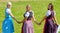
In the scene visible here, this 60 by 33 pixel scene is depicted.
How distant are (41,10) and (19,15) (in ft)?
8.96

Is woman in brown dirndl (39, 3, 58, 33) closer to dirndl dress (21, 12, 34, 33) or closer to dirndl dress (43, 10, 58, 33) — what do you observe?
dirndl dress (43, 10, 58, 33)

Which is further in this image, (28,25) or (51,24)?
(51,24)

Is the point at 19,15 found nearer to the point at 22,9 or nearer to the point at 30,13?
the point at 22,9

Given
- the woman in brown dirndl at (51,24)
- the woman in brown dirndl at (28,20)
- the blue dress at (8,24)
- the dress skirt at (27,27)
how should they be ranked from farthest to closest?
the blue dress at (8,24)
the woman in brown dirndl at (51,24)
the dress skirt at (27,27)
the woman in brown dirndl at (28,20)

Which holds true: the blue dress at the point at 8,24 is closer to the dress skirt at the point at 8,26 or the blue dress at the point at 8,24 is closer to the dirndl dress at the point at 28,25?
the dress skirt at the point at 8,26

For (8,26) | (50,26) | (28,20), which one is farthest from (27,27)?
(50,26)

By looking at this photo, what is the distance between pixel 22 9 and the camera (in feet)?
75.4

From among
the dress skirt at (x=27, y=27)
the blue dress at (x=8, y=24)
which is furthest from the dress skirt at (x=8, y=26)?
the dress skirt at (x=27, y=27)

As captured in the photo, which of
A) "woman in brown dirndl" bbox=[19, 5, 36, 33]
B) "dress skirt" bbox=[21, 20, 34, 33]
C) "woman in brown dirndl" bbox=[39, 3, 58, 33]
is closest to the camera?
"woman in brown dirndl" bbox=[19, 5, 36, 33]

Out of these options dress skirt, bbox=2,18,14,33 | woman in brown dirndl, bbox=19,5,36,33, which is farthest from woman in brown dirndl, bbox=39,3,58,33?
dress skirt, bbox=2,18,14,33

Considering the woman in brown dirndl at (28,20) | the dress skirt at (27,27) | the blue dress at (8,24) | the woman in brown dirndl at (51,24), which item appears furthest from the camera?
the blue dress at (8,24)

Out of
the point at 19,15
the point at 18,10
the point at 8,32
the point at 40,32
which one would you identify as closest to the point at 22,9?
the point at 18,10

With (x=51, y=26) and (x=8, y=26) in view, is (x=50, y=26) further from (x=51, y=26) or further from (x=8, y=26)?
(x=8, y=26)

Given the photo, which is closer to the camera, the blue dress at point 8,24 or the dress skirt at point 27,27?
the dress skirt at point 27,27
